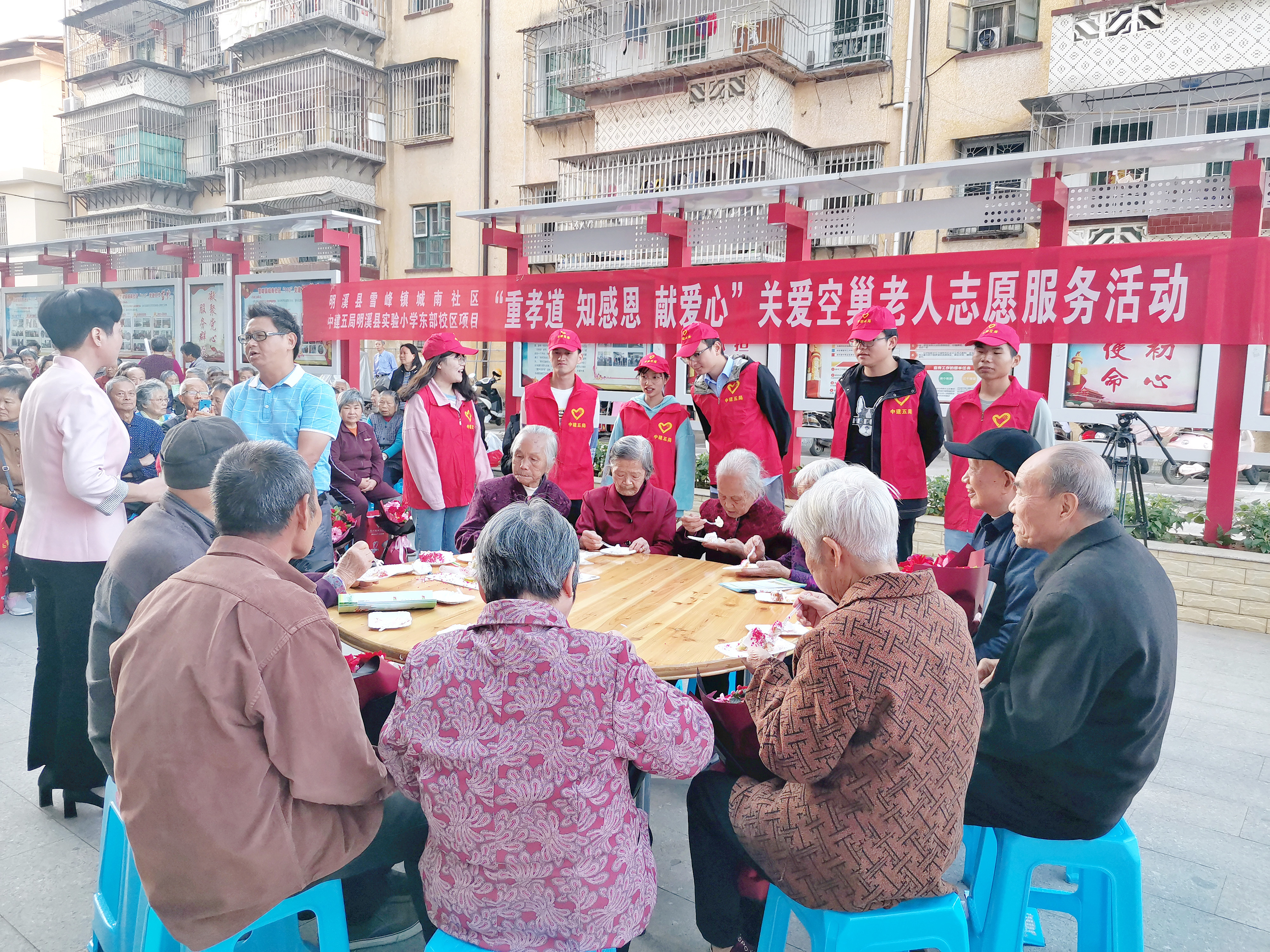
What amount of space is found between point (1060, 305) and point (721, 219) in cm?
299

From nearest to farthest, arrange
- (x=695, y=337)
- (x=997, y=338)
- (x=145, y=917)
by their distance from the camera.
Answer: (x=145, y=917), (x=997, y=338), (x=695, y=337)

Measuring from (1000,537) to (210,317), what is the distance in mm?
11451

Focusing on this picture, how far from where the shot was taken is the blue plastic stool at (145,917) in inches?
69.2

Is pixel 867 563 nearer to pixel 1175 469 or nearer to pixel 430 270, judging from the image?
pixel 1175 469

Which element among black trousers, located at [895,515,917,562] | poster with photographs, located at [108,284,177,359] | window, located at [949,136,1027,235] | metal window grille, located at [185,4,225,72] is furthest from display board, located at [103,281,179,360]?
metal window grille, located at [185,4,225,72]

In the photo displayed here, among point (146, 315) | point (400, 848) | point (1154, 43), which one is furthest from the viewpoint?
point (146, 315)

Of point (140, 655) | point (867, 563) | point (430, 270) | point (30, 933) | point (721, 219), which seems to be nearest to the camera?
point (140, 655)

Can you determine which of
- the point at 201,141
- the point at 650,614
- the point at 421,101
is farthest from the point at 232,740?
the point at 201,141

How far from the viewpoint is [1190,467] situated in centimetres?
1097

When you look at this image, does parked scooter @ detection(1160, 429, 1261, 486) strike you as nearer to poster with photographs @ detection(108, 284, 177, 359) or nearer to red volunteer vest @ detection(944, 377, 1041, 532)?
red volunteer vest @ detection(944, 377, 1041, 532)

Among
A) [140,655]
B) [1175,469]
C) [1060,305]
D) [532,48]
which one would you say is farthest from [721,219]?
[532,48]

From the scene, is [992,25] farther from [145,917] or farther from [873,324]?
[145,917]

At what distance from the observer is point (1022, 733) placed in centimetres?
189

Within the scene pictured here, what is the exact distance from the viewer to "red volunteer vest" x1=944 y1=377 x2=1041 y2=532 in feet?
14.5
